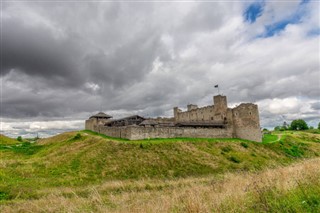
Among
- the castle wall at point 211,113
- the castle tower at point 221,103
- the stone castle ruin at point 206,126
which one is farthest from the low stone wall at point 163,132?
the castle tower at point 221,103

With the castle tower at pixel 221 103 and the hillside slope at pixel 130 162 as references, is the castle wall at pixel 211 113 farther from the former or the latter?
the hillside slope at pixel 130 162

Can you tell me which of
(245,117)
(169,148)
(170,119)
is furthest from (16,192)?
(170,119)

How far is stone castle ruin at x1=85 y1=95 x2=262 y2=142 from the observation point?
38.8 m

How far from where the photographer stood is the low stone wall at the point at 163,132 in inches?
1447

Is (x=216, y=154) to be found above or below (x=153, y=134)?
below

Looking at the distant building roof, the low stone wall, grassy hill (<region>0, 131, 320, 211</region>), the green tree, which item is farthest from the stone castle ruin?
the green tree

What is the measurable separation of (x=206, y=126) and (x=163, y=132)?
1180 cm

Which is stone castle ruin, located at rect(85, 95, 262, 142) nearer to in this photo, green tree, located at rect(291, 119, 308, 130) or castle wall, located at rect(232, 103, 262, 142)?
castle wall, located at rect(232, 103, 262, 142)

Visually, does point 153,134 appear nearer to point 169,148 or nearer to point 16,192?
point 169,148

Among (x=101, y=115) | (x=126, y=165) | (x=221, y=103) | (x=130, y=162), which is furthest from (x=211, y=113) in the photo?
(x=126, y=165)

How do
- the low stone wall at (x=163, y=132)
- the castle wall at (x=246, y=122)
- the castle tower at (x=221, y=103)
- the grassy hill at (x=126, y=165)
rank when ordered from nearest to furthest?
the grassy hill at (x=126, y=165) → the low stone wall at (x=163, y=132) → the castle wall at (x=246, y=122) → the castle tower at (x=221, y=103)

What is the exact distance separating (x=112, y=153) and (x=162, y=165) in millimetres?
7097

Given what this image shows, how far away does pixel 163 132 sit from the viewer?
39906mm

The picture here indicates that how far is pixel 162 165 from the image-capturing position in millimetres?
27266
